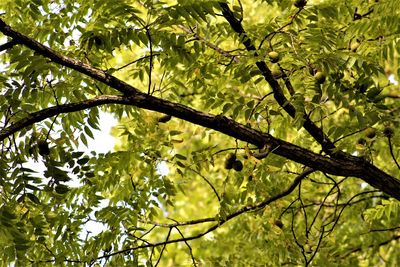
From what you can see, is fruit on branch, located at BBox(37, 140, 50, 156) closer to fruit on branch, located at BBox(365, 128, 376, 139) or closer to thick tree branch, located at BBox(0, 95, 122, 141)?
thick tree branch, located at BBox(0, 95, 122, 141)

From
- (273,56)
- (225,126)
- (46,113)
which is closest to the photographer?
(46,113)

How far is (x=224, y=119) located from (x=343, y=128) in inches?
46.9

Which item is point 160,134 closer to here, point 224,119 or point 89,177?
point 89,177

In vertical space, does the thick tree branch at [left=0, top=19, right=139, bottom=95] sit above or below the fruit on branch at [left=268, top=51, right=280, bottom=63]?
below

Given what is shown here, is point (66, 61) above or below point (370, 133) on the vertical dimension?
below

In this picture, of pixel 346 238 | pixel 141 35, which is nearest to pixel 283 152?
pixel 141 35

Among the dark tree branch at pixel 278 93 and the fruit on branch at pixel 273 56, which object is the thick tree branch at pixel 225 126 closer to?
the dark tree branch at pixel 278 93

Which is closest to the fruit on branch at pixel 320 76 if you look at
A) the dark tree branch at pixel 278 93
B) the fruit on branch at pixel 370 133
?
the dark tree branch at pixel 278 93

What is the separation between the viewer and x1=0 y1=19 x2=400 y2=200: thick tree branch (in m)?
4.26

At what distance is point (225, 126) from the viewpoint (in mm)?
4504

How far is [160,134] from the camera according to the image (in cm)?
603

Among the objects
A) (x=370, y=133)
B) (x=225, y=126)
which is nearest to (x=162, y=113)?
(x=225, y=126)

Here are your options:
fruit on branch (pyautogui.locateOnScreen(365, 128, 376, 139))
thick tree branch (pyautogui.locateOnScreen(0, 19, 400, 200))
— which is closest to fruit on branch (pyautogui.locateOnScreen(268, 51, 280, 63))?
thick tree branch (pyautogui.locateOnScreen(0, 19, 400, 200))

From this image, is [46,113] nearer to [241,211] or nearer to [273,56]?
[273,56]
